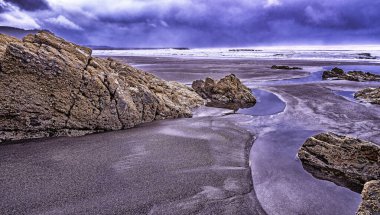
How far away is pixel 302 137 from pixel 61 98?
19.7ft

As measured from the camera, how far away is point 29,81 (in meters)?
7.08

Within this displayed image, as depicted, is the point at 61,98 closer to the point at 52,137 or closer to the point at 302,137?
the point at 52,137

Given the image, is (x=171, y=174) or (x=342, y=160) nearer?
(x=171, y=174)

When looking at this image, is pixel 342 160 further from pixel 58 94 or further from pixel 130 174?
pixel 58 94

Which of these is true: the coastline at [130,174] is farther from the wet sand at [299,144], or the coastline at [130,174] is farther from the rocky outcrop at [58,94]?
the rocky outcrop at [58,94]

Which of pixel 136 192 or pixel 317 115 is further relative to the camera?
pixel 317 115

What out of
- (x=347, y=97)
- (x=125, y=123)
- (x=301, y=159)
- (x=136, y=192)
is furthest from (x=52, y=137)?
(x=347, y=97)

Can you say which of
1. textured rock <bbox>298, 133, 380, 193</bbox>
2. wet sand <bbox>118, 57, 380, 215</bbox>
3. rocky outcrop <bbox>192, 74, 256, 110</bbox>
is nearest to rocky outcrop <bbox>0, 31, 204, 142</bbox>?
wet sand <bbox>118, 57, 380, 215</bbox>

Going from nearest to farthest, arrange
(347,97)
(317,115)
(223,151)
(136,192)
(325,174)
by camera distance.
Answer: (136,192)
(325,174)
(223,151)
(317,115)
(347,97)

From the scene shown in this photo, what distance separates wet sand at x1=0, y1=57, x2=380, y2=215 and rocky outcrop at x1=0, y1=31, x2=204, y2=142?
1.53ft

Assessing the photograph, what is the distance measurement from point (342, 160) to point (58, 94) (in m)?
6.19

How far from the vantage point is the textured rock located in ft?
17.4

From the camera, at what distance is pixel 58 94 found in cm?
738

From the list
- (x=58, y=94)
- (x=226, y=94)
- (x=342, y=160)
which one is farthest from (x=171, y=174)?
(x=226, y=94)
